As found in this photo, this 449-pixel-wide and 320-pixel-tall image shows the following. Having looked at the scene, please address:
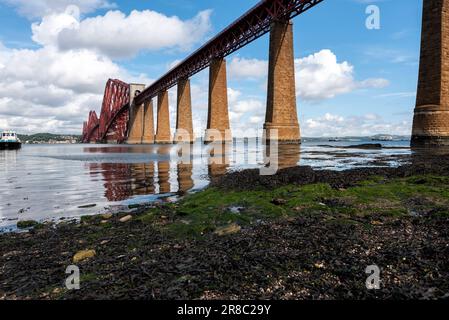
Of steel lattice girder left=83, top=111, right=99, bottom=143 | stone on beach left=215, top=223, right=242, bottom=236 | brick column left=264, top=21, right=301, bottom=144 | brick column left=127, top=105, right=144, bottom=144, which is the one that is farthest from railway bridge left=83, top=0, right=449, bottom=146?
steel lattice girder left=83, top=111, right=99, bottom=143

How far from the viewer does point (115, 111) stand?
103 metres

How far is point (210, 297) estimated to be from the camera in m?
2.71

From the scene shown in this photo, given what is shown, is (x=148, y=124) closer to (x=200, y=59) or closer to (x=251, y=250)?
(x=200, y=59)

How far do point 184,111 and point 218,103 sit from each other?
14.8 metres

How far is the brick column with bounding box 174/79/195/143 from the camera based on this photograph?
59.3 m

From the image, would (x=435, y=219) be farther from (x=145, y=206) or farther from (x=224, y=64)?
(x=224, y=64)

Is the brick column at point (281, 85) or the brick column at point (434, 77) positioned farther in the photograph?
the brick column at point (281, 85)

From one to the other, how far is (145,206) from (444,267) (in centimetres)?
605

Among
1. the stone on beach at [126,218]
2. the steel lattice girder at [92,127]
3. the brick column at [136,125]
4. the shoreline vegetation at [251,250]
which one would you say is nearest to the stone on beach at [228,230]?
the shoreline vegetation at [251,250]

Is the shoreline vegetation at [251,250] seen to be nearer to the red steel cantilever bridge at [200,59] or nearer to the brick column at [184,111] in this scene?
the red steel cantilever bridge at [200,59]

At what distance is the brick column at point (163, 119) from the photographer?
73562mm

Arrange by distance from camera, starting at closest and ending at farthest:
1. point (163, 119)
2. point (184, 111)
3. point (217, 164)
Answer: point (217, 164), point (184, 111), point (163, 119)

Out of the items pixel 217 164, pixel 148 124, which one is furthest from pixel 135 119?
pixel 217 164

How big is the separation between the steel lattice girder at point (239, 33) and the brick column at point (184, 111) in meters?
2.02
